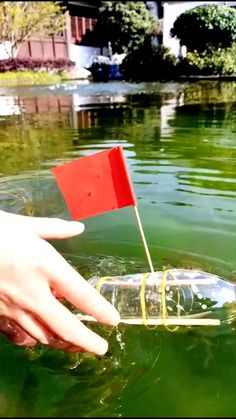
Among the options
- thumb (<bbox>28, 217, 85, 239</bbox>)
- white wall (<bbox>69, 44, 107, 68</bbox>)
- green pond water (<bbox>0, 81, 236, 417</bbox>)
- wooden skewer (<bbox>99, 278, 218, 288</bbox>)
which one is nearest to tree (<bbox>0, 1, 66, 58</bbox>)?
white wall (<bbox>69, 44, 107, 68</bbox>)

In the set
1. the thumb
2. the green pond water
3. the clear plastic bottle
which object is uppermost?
the thumb

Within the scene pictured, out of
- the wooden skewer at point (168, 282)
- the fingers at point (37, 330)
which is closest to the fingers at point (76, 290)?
the fingers at point (37, 330)

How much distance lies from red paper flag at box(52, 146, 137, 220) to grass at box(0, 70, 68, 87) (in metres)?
15.4

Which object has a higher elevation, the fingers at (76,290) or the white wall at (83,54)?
the white wall at (83,54)

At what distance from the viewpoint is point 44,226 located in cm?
182

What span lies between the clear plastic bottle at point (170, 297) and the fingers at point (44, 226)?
0.58 m

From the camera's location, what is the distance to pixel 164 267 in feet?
11.1

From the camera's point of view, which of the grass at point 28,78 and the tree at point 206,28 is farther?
the grass at point 28,78

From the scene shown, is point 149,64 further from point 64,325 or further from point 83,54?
point 64,325

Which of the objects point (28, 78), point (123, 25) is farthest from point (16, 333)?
point (123, 25)

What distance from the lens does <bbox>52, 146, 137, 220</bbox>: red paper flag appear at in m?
2.26

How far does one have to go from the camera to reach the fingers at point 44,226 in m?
1.73

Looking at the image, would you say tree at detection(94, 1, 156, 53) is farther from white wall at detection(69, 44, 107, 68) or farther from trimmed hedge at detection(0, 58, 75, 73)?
trimmed hedge at detection(0, 58, 75, 73)

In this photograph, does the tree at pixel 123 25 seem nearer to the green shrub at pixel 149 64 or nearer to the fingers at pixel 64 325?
the green shrub at pixel 149 64
